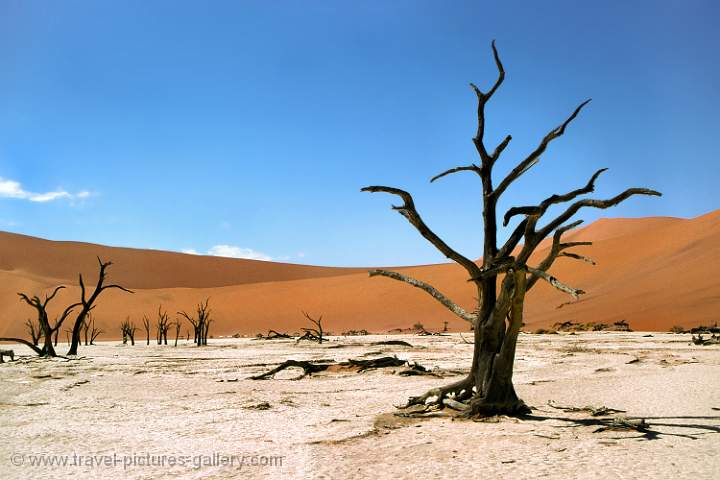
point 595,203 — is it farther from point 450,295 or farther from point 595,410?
point 450,295

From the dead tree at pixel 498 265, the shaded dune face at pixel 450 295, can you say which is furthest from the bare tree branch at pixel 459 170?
the shaded dune face at pixel 450 295

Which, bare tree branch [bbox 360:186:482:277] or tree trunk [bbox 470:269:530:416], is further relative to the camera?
bare tree branch [bbox 360:186:482:277]

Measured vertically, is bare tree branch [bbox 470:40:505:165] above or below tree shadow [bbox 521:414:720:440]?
above

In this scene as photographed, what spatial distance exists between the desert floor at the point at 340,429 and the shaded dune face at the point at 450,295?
2192 cm

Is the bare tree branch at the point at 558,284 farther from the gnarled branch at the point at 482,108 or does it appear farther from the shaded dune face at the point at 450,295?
the shaded dune face at the point at 450,295

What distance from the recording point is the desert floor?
4695 mm

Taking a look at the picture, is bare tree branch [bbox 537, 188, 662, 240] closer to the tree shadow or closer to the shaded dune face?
the tree shadow

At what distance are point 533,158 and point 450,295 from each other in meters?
44.8

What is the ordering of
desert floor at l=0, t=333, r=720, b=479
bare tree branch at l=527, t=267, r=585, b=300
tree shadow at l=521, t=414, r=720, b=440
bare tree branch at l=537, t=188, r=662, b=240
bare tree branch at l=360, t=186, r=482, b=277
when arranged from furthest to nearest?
bare tree branch at l=360, t=186, r=482, b=277 → bare tree branch at l=537, t=188, r=662, b=240 → tree shadow at l=521, t=414, r=720, b=440 → bare tree branch at l=527, t=267, r=585, b=300 → desert floor at l=0, t=333, r=720, b=479

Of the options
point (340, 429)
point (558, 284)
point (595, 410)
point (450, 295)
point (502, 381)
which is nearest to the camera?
point (558, 284)

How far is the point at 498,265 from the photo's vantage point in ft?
21.0

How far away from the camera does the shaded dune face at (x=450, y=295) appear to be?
32.4m

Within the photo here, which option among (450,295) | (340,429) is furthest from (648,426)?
(450,295)

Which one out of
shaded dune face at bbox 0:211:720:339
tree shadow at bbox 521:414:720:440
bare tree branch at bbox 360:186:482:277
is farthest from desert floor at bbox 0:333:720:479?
shaded dune face at bbox 0:211:720:339
